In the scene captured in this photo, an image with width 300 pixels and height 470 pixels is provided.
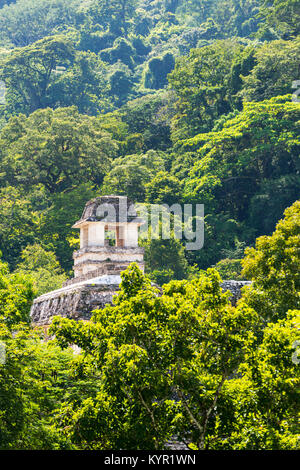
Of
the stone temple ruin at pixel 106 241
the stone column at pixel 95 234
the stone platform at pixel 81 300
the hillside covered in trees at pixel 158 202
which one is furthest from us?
the stone column at pixel 95 234

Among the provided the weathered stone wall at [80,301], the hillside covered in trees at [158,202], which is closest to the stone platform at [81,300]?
the weathered stone wall at [80,301]

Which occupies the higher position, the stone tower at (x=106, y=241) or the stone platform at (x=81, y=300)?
the stone tower at (x=106, y=241)

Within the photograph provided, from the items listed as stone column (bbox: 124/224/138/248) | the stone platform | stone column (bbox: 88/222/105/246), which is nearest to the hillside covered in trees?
the stone platform

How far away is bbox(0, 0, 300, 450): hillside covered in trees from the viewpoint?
9008mm

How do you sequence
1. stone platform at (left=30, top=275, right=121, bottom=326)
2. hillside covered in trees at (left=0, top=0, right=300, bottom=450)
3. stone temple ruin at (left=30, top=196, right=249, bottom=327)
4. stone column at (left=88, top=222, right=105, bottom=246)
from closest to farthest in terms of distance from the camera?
hillside covered in trees at (left=0, top=0, right=300, bottom=450)
stone platform at (left=30, top=275, right=121, bottom=326)
stone temple ruin at (left=30, top=196, right=249, bottom=327)
stone column at (left=88, top=222, right=105, bottom=246)

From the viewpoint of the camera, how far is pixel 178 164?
144ft

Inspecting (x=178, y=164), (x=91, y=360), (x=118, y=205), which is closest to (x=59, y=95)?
(x=178, y=164)

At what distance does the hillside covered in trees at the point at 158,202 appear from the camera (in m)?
9.01

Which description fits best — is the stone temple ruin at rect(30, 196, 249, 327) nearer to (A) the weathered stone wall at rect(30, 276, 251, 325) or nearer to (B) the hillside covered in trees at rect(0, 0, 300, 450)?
(A) the weathered stone wall at rect(30, 276, 251, 325)

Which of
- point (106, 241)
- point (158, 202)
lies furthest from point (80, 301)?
point (158, 202)

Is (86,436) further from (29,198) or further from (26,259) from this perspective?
(29,198)

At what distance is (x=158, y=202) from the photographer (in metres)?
38.9

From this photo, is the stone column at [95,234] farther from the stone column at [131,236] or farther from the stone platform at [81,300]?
the stone platform at [81,300]

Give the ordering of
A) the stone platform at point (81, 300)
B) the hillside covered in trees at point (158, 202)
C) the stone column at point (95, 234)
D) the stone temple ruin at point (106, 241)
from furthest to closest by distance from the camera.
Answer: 1. the stone column at point (95, 234)
2. the stone temple ruin at point (106, 241)
3. the stone platform at point (81, 300)
4. the hillside covered in trees at point (158, 202)
